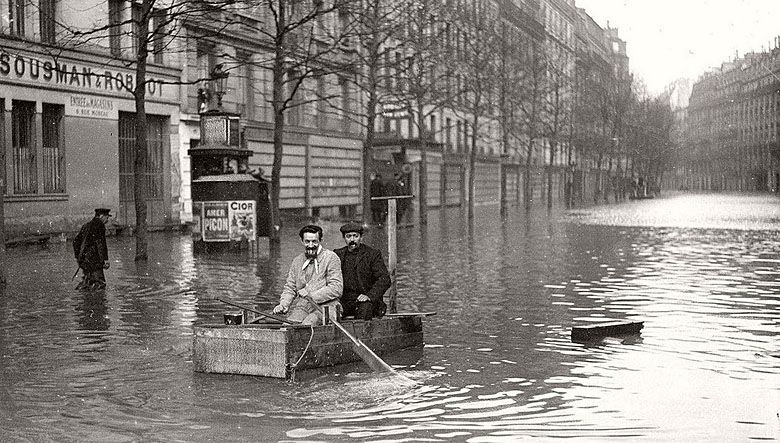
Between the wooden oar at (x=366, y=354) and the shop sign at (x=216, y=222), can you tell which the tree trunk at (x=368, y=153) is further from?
the wooden oar at (x=366, y=354)

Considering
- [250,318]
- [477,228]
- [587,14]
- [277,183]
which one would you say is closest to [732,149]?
[587,14]

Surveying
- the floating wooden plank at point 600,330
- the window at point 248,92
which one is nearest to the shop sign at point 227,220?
the floating wooden plank at point 600,330

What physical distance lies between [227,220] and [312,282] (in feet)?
47.4

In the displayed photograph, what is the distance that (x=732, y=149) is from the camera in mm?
169625

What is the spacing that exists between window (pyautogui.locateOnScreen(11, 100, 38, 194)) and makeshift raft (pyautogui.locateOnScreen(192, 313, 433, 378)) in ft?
68.0

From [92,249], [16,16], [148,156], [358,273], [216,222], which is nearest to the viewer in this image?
[358,273]

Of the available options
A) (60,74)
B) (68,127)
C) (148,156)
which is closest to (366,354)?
(60,74)

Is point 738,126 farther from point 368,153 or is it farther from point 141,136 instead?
point 141,136

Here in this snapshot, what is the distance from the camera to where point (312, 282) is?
1111 cm

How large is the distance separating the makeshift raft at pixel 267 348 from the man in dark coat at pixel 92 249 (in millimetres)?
7891

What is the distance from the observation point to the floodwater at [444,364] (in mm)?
8273

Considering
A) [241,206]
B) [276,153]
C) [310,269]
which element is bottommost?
[310,269]

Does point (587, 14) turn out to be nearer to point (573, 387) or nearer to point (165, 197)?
point (165, 197)

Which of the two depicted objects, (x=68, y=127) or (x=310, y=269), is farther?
(x=68, y=127)
